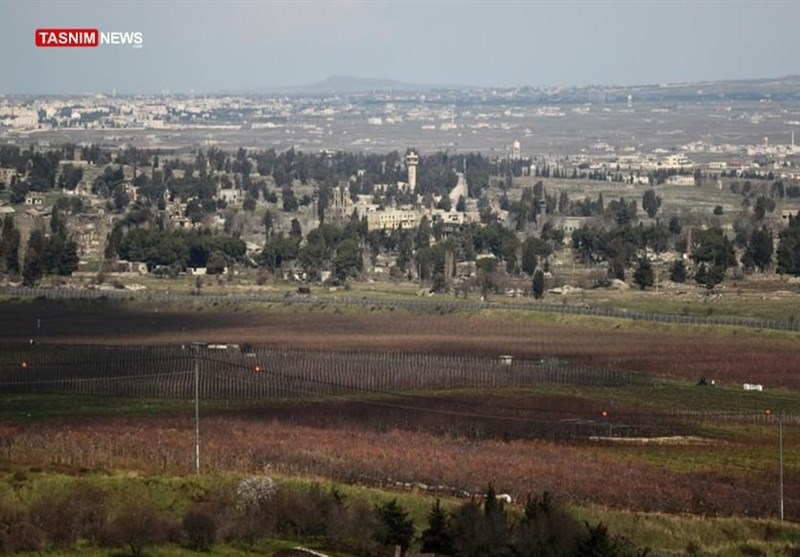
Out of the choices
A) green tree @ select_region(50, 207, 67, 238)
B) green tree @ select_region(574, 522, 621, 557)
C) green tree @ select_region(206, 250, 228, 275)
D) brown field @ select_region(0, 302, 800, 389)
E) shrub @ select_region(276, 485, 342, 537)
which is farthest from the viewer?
green tree @ select_region(50, 207, 67, 238)

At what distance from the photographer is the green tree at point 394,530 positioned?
97.2 ft

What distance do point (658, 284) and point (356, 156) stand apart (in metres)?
107

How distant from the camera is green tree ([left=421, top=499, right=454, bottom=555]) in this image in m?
28.6

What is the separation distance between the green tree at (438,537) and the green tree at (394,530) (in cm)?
42

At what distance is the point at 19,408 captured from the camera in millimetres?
47594

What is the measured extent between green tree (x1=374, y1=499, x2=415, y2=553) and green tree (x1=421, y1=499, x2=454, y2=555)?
1.39ft

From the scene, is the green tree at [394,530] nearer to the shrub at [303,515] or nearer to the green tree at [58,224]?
the shrub at [303,515]

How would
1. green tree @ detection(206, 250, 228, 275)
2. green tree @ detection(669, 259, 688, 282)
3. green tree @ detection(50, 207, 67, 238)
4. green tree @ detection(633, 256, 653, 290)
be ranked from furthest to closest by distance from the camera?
green tree @ detection(50, 207, 67, 238)
green tree @ detection(206, 250, 228, 275)
green tree @ detection(669, 259, 688, 282)
green tree @ detection(633, 256, 653, 290)

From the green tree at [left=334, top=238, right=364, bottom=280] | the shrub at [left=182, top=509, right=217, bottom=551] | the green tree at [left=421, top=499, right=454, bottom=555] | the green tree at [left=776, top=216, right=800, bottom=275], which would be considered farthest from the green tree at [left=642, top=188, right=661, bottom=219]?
the shrub at [left=182, top=509, right=217, bottom=551]

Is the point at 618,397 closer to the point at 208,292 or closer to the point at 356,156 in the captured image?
the point at 208,292

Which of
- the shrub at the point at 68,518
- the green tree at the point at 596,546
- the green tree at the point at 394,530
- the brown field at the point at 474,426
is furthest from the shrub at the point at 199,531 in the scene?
the brown field at the point at 474,426

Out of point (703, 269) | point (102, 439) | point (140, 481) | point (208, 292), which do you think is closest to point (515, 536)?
point (140, 481)

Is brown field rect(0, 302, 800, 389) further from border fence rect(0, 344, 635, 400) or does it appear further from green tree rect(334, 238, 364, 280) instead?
green tree rect(334, 238, 364, 280)

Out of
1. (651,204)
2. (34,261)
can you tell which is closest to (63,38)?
(34,261)
